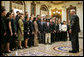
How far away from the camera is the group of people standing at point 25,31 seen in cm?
364

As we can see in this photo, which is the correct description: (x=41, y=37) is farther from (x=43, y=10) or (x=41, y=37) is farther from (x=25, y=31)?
(x=43, y=10)

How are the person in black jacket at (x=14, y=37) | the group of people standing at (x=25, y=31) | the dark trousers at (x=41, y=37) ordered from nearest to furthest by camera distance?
the group of people standing at (x=25, y=31)
the person in black jacket at (x=14, y=37)
the dark trousers at (x=41, y=37)

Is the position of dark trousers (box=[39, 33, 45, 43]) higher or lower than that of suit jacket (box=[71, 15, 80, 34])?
lower

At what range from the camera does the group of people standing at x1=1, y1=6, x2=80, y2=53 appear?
3643 mm


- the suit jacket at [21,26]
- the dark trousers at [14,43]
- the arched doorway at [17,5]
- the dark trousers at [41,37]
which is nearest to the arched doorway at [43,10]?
the arched doorway at [17,5]

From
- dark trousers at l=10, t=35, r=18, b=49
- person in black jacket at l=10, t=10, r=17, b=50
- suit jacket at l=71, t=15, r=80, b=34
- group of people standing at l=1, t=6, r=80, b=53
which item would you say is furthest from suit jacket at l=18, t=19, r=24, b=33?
suit jacket at l=71, t=15, r=80, b=34

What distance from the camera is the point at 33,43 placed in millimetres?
5242

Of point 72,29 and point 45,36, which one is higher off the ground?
point 72,29

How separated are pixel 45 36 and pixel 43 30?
0.41 m

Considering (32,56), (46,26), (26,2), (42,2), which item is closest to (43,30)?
(46,26)

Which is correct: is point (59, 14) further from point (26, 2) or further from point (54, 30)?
point (54, 30)

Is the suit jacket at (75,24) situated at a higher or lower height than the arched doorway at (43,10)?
lower

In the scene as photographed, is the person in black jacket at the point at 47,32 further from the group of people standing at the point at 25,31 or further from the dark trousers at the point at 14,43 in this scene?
the dark trousers at the point at 14,43

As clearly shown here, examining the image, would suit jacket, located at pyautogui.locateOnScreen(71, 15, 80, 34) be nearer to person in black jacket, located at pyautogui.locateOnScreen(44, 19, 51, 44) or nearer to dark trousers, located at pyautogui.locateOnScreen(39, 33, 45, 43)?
person in black jacket, located at pyautogui.locateOnScreen(44, 19, 51, 44)
